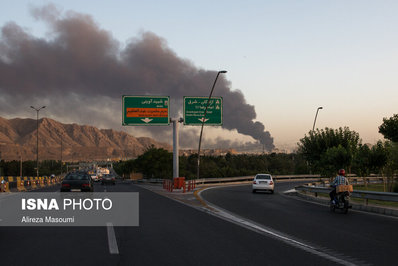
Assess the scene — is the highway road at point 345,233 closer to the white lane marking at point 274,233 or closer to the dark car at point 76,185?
the white lane marking at point 274,233

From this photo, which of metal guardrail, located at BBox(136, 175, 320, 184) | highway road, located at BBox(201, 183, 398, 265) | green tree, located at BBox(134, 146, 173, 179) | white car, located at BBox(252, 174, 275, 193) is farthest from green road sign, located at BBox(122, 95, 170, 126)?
green tree, located at BBox(134, 146, 173, 179)

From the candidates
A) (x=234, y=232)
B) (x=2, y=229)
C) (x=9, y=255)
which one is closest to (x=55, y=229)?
(x=2, y=229)

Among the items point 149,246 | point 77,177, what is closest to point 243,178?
point 77,177

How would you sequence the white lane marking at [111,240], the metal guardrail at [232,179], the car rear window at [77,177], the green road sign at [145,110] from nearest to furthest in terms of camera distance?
the white lane marking at [111,240]
the car rear window at [77,177]
the green road sign at [145,110]
the metal guardrail at [232,179]

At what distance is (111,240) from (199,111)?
29.2 meters

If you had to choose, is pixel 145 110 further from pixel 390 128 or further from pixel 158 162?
pixel 158 162

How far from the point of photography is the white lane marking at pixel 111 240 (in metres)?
8.79

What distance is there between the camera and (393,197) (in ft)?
55.9

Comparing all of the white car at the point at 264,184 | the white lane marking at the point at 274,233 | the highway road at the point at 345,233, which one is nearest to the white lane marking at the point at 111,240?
the white lane marking at the point at 274,233

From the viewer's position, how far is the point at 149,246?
9328 millimetres

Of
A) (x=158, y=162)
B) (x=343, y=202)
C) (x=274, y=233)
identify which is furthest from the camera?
(x=158, y=162)

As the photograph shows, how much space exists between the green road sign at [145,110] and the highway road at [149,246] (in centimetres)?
2433

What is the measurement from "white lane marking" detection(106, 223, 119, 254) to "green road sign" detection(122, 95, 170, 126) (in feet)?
80.4

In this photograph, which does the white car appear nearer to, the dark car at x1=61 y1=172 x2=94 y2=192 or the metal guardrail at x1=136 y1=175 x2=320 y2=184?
the metal guardrail at x1=136 y1=175 x2=320 y2=184
